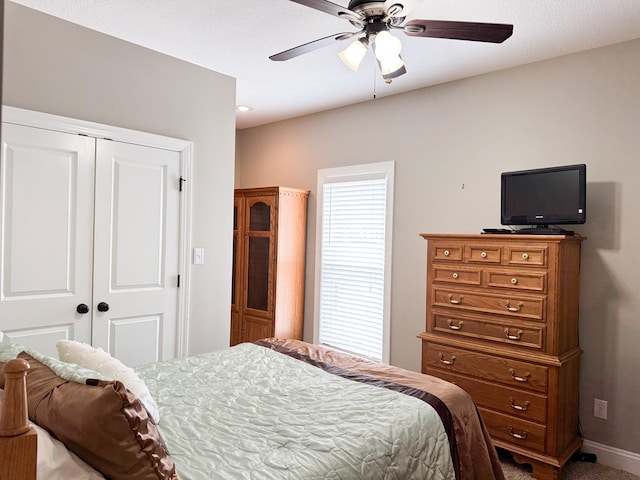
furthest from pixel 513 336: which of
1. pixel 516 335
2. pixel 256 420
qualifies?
pixel 256 420

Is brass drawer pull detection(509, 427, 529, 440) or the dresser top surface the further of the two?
brass drawer pull detection(509, 427, 529, 440)

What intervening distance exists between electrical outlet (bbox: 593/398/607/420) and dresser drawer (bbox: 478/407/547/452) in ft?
1.89

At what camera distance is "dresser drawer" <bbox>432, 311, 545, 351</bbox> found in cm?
277

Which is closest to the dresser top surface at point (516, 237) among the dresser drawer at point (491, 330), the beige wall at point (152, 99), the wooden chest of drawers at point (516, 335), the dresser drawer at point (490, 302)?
the wooden chest of drawers at point (516, 335)

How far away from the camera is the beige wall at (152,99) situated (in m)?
2.65

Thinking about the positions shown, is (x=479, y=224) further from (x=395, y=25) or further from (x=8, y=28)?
(x=8, y=28)

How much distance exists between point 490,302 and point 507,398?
0.59 meters

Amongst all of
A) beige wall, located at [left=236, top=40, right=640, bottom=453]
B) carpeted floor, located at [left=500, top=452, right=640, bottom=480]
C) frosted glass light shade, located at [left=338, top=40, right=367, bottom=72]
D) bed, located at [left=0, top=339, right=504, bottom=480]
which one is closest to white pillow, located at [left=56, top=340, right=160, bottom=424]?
bed, located at [left=0, top=339, right=504, bottom=480]

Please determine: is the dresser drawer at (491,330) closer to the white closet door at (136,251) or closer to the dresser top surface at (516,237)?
the dresser top surface at (516,237)

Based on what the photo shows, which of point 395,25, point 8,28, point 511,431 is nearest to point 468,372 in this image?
point 511,431

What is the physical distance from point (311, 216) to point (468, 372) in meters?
2.30

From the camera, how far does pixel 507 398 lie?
2854mm

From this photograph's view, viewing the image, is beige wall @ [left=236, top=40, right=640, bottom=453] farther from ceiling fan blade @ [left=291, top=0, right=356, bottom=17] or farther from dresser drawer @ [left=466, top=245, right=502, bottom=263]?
ceiling fan blade @ [left=291, top=0, right=356, bottom=17]

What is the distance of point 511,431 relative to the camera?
9.32 feet
